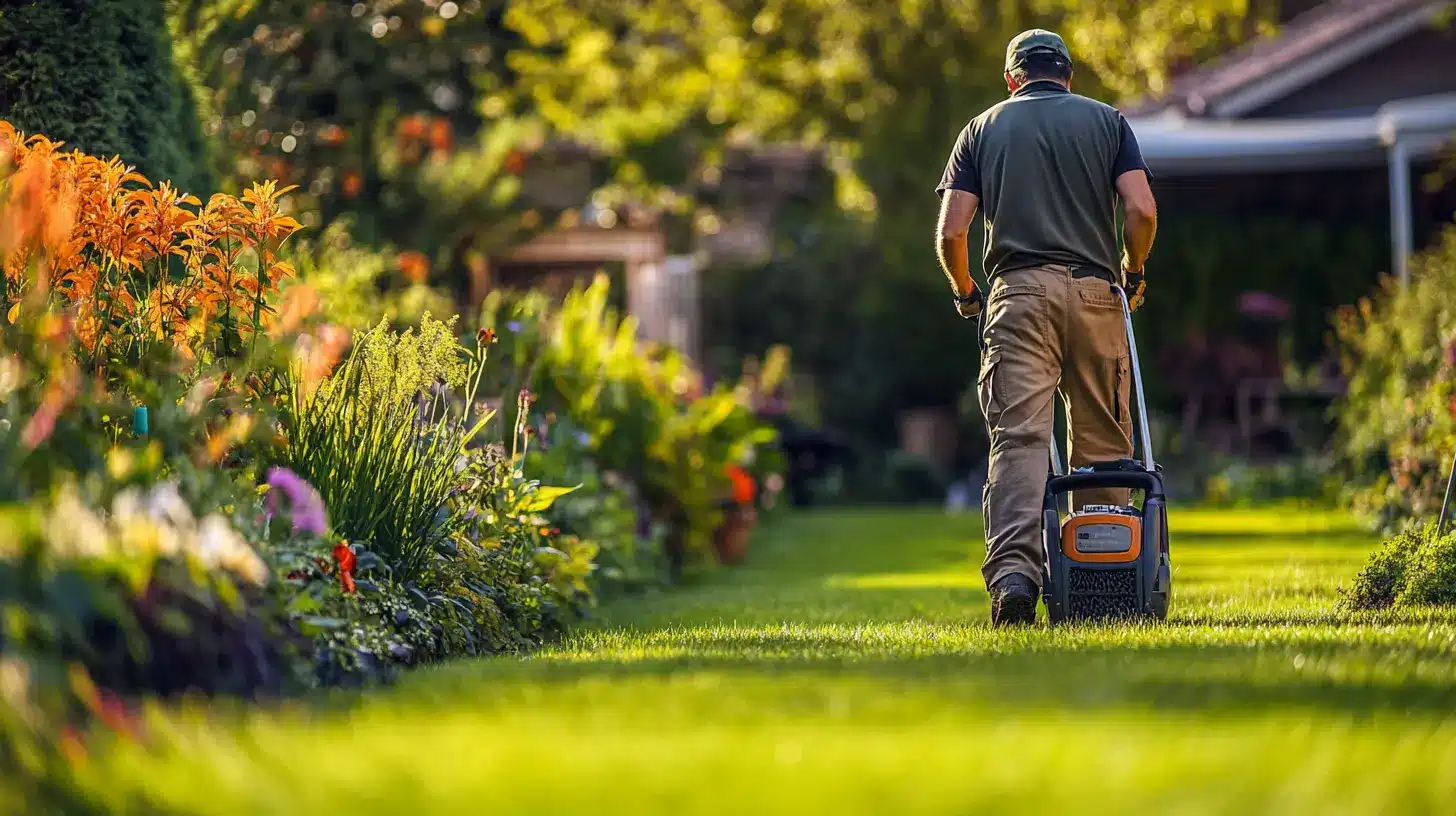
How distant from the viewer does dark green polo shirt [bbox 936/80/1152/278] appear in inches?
262

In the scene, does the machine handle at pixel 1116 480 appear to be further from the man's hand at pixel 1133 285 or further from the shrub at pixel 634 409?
the shrub at pixel 634 409

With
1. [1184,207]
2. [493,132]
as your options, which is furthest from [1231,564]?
[1184,207]

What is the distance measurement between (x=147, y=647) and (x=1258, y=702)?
2224 mm

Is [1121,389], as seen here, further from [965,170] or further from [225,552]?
[225,552]

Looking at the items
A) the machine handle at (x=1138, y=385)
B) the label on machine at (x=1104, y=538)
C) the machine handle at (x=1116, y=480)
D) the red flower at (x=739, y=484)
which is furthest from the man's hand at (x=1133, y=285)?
the red flower at (x=739, y=484)

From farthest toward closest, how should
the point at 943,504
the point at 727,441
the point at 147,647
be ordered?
the point at 943,504, the point at 727,441, the point at 147,647

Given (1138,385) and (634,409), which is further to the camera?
(634,409)

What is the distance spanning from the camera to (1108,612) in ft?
20.6

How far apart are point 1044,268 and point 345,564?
8.76 ft

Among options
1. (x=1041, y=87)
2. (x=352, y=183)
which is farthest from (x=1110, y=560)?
(x=352, y=183)

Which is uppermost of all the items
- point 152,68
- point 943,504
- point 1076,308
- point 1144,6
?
point 1144,6

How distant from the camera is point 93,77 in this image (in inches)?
305

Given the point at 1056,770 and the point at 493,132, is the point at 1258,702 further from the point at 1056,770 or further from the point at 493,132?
the point at 493,132

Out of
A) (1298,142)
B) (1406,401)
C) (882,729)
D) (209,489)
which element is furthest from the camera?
(1298,142)
